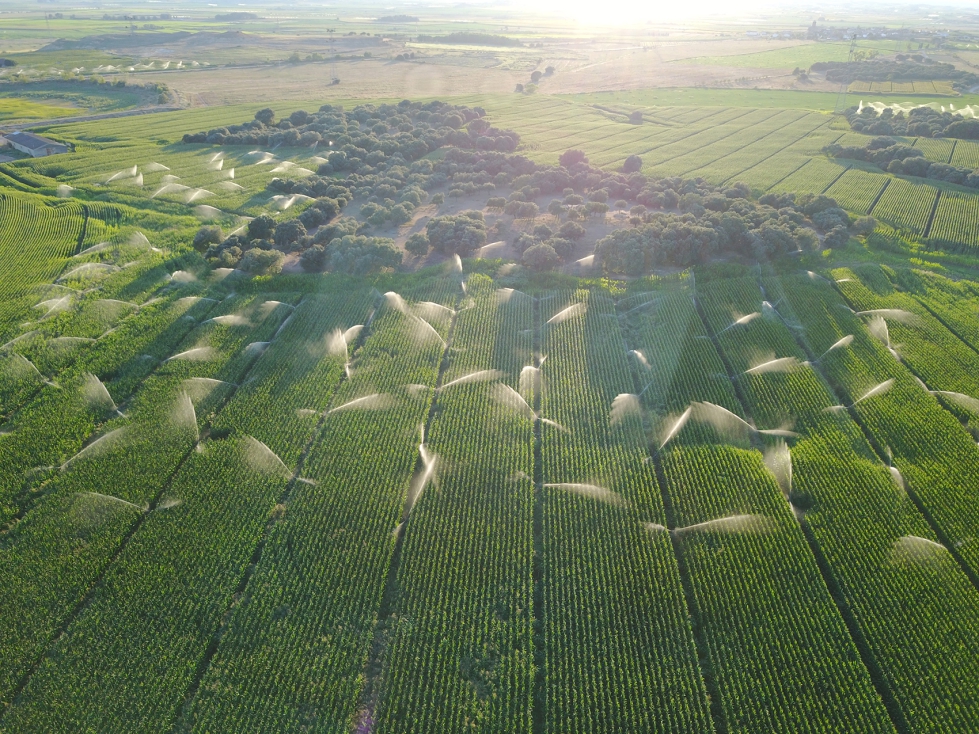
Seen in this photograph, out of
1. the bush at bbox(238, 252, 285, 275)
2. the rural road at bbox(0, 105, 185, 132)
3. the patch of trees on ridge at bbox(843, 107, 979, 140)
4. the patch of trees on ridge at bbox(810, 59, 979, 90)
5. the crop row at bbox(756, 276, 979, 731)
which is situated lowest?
the crop row at bbox(756, 276, 979, 731)

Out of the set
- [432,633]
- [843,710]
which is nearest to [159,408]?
[432,633]

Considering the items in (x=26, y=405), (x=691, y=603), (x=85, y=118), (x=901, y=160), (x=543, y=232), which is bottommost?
(x=691, y=603)

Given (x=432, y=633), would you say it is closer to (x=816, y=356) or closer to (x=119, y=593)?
(x=119, y=593)

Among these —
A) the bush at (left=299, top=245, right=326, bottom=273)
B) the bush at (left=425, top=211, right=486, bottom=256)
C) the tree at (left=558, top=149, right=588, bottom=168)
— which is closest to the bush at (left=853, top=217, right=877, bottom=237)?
the tree at (left=558, top=149, right=588, bottom=168)

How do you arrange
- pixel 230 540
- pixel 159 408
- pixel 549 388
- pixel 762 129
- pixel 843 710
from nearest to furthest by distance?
pixel 843 710 → pixel 230 540 → pixel 159 408 → pixel 549 388 → pixel 762 129

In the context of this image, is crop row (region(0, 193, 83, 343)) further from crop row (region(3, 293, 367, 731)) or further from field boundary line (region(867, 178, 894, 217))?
field boundary line (region(867, 178, 894, 217))

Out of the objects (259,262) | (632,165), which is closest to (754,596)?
(259,262)

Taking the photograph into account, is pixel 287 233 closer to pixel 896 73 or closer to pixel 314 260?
pixel 314 260
